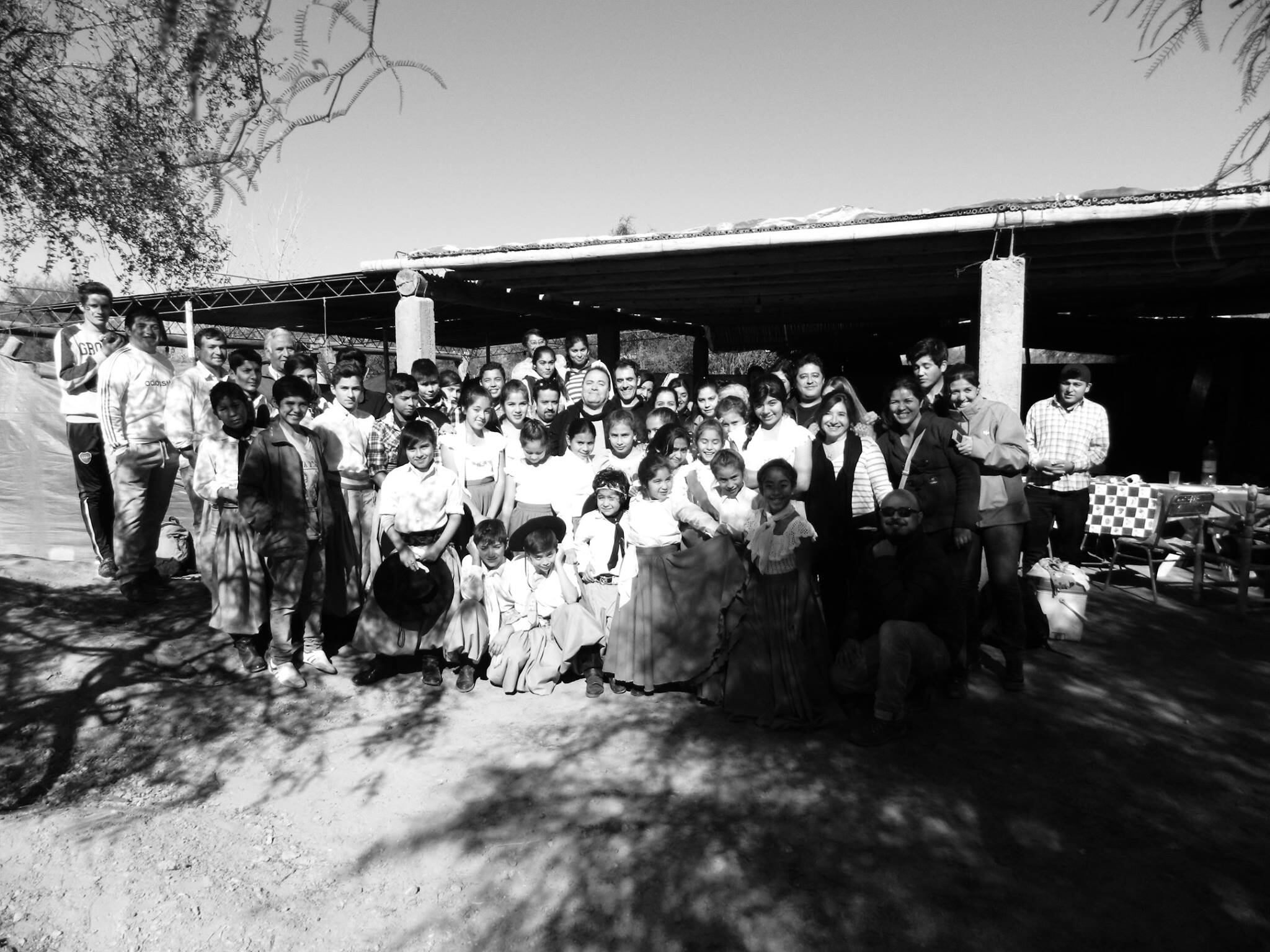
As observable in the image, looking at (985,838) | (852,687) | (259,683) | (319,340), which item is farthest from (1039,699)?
(319,340)

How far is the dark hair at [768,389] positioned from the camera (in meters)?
5.16

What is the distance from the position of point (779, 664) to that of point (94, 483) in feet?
15.9

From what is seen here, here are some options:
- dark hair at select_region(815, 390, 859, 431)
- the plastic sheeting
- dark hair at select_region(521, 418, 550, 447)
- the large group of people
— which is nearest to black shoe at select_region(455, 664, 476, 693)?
the large group of people

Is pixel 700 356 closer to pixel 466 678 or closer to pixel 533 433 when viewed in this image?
pixel 533 433

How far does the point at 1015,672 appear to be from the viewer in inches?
183

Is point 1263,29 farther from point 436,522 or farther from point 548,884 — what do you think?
point 436,522

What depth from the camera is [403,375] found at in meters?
5.27

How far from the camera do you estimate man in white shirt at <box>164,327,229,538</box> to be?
505 cm

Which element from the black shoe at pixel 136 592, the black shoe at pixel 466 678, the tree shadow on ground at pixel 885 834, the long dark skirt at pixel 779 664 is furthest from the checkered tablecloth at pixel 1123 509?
the black shoe at pixel 136 592

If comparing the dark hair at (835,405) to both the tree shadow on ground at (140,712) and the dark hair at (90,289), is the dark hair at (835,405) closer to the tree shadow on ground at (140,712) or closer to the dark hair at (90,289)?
the tree shadow on ground at (140,712)

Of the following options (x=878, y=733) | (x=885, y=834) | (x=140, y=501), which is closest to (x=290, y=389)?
(x=140, y=501)

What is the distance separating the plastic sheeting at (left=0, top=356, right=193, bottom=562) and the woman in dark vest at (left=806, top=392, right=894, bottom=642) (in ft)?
18.8

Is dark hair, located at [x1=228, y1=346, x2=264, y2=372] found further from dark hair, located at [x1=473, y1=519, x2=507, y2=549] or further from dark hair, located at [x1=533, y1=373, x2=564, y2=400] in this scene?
dark hair, located at [x1=533, y1=373, x2=564, y2=400]

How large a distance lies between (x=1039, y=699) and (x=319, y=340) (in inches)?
583
